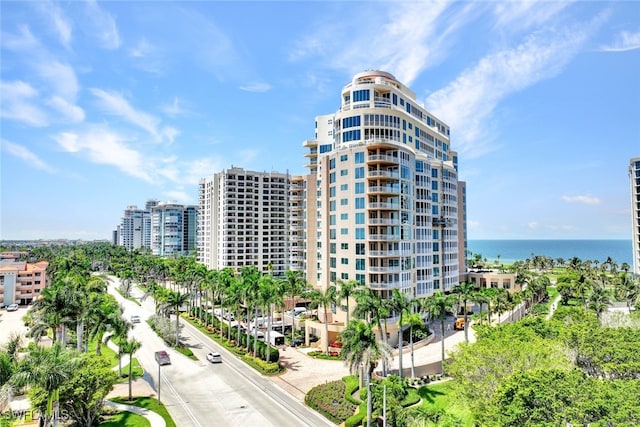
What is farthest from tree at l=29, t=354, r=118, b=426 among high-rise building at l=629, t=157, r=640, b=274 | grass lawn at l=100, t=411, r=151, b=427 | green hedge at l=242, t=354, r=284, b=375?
high-rise building at l=629, t=157, r=640, b=274

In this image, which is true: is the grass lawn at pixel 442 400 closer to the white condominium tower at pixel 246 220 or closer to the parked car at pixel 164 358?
the parked car at pixel 164 358

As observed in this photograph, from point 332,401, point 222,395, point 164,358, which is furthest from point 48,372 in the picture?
point 164,358

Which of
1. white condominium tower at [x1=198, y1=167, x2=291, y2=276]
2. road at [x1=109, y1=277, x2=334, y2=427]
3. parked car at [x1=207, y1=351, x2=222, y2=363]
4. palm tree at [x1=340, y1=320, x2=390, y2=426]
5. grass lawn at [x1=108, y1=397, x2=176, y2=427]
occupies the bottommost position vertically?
road at [x1=109, y1=277, x2=334, y2=427]

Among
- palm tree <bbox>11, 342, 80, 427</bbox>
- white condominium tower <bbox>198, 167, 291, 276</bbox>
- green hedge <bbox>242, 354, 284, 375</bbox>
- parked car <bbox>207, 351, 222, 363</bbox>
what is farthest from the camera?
white condominium tower <bbox>198, 167, 291, 276</bbox>

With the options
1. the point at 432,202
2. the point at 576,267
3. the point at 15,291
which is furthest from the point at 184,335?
the point at 576,267

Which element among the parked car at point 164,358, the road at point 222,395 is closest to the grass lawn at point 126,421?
the road at point 222,395

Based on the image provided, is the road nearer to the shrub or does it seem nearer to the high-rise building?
the shrub

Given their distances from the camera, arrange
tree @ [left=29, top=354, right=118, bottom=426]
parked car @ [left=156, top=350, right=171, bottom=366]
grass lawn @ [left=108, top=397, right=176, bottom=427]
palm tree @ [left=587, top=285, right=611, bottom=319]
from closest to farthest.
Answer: tree @ [left=29, top=354, right=118, bottom=426], grass lawn @ [left=108, top=397, right=176, bottom=427], parked car @ [left=156, top=350, right=171, bottom=366], palm tree @ [left=587, top=285, right=611, bottom=319]

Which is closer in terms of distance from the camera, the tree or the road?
the tree
